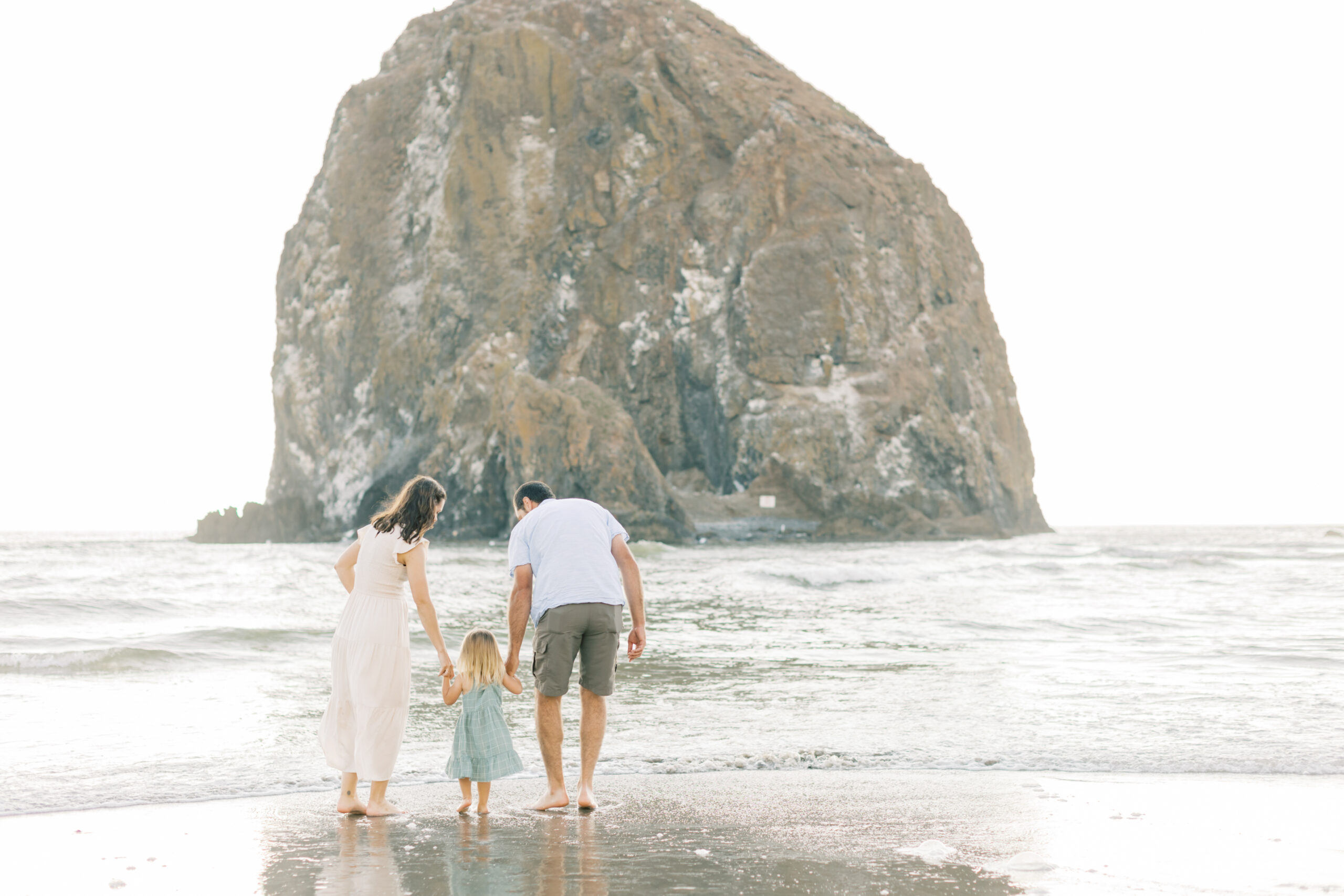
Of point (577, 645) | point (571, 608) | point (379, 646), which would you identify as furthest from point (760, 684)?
point (379, 646)

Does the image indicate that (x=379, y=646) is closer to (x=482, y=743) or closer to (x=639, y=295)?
(x=482, y=743)

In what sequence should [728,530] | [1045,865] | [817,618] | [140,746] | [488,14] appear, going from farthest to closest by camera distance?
[488,14], [728,530], [817,618], [140,746], [1045,865]

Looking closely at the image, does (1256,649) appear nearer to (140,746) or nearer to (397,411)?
(140,746)

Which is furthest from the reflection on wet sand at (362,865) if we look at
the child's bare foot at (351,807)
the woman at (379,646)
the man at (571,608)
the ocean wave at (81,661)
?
the ocean wave at (81,661)

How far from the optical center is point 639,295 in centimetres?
6469

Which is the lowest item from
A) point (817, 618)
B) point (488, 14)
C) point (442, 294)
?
point (817, 618)

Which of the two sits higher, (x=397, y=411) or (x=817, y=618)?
(x=397, y=411)

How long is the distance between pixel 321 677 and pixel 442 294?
57.6 m

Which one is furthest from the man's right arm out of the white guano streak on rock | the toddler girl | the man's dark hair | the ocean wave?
the white guano streak on rock

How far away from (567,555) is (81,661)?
7.53 metres

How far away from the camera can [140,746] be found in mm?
6777

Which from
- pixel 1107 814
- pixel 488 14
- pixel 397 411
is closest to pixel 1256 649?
pixel 1107 814

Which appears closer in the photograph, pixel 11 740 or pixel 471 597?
pixel 11 740

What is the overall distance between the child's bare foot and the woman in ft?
0.10
